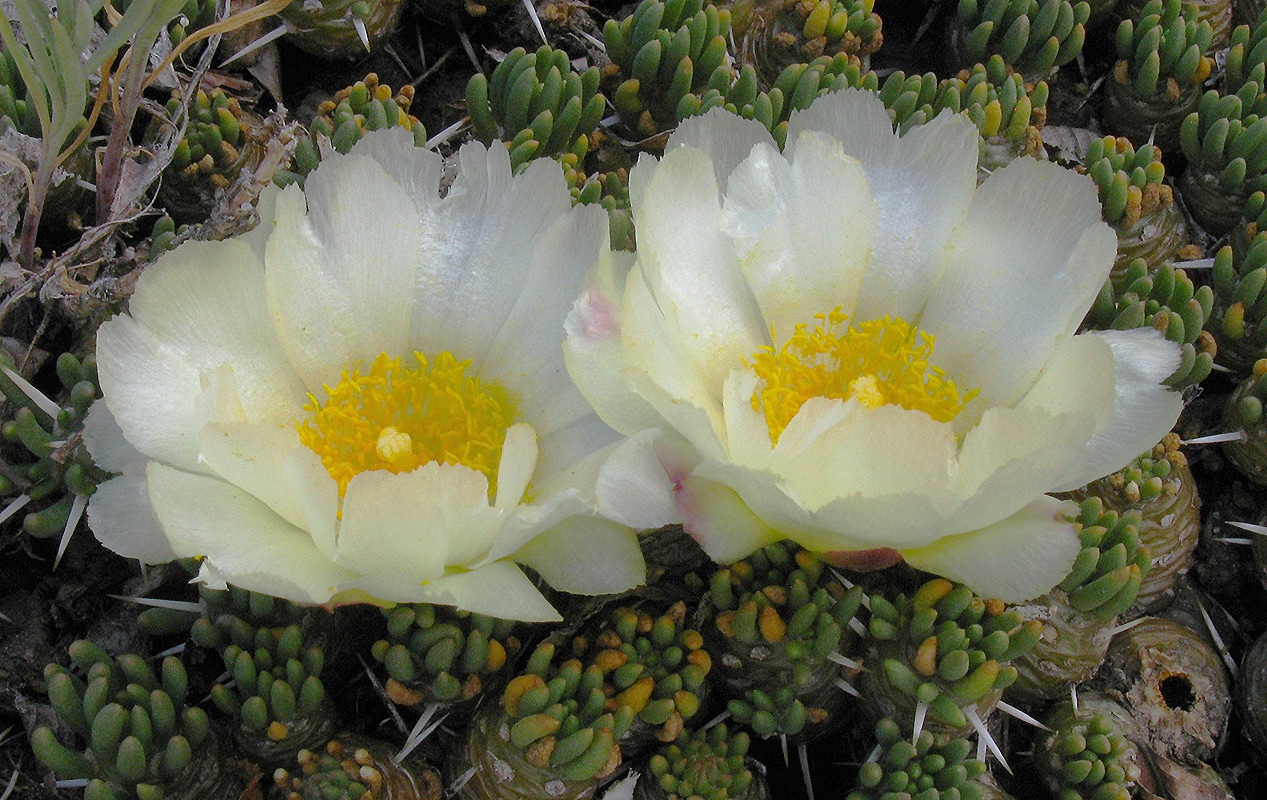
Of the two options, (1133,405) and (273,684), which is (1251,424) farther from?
(273,684)

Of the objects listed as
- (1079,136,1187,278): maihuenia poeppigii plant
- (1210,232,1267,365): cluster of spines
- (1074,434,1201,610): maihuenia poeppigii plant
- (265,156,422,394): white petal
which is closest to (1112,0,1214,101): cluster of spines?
(1079,136,1187,278): maihuenia poeppigii plant

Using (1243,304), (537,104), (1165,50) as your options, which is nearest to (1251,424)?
(1243,304)

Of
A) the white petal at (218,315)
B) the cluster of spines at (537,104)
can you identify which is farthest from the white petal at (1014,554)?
the cluster of spines at (537,104)

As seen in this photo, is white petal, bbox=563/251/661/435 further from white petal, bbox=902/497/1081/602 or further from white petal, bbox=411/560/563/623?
white petal, bbox=902/497/1081/602

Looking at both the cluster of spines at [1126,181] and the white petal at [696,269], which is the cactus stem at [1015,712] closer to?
the white petal at [696,269]

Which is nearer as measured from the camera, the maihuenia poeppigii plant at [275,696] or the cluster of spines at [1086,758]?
the maihuenia poeppigii plant at [275,696]
